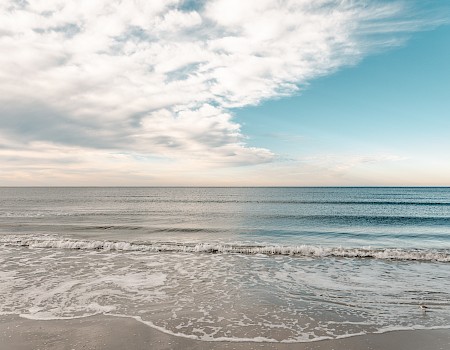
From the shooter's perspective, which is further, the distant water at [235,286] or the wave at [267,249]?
the wave at [267,249]

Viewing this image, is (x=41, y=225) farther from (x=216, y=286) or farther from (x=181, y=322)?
(x=181, y=322)

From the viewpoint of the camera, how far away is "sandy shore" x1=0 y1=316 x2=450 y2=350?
7191 millimetres

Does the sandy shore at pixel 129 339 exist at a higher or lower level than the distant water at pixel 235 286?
higher

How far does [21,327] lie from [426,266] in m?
16.8

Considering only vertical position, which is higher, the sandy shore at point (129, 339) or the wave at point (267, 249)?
the sandy shore at point (129, 339)

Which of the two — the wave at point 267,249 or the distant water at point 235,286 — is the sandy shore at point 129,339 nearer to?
the distant water at point 235,286

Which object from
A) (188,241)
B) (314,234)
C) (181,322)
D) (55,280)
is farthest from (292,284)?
(314,234)

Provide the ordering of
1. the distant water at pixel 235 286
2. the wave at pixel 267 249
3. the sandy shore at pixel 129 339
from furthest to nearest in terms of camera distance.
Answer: the wave at pixel 267 249 < the distant water at pixel 235 286 < the sandy shore at pixel 129 339

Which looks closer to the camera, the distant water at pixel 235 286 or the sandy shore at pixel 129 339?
the sandy shore at pixel 129 339

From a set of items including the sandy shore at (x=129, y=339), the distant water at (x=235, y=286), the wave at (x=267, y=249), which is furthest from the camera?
the wave at (x=267, y=249)

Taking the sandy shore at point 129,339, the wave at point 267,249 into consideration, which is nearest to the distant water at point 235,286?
the wave at point 267,249

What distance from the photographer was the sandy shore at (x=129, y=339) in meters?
7.19

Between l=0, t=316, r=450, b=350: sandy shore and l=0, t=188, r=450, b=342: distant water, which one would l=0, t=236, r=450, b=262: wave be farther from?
l=0, t=316, r=450, b=350: sandy shore

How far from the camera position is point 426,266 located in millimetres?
15773
